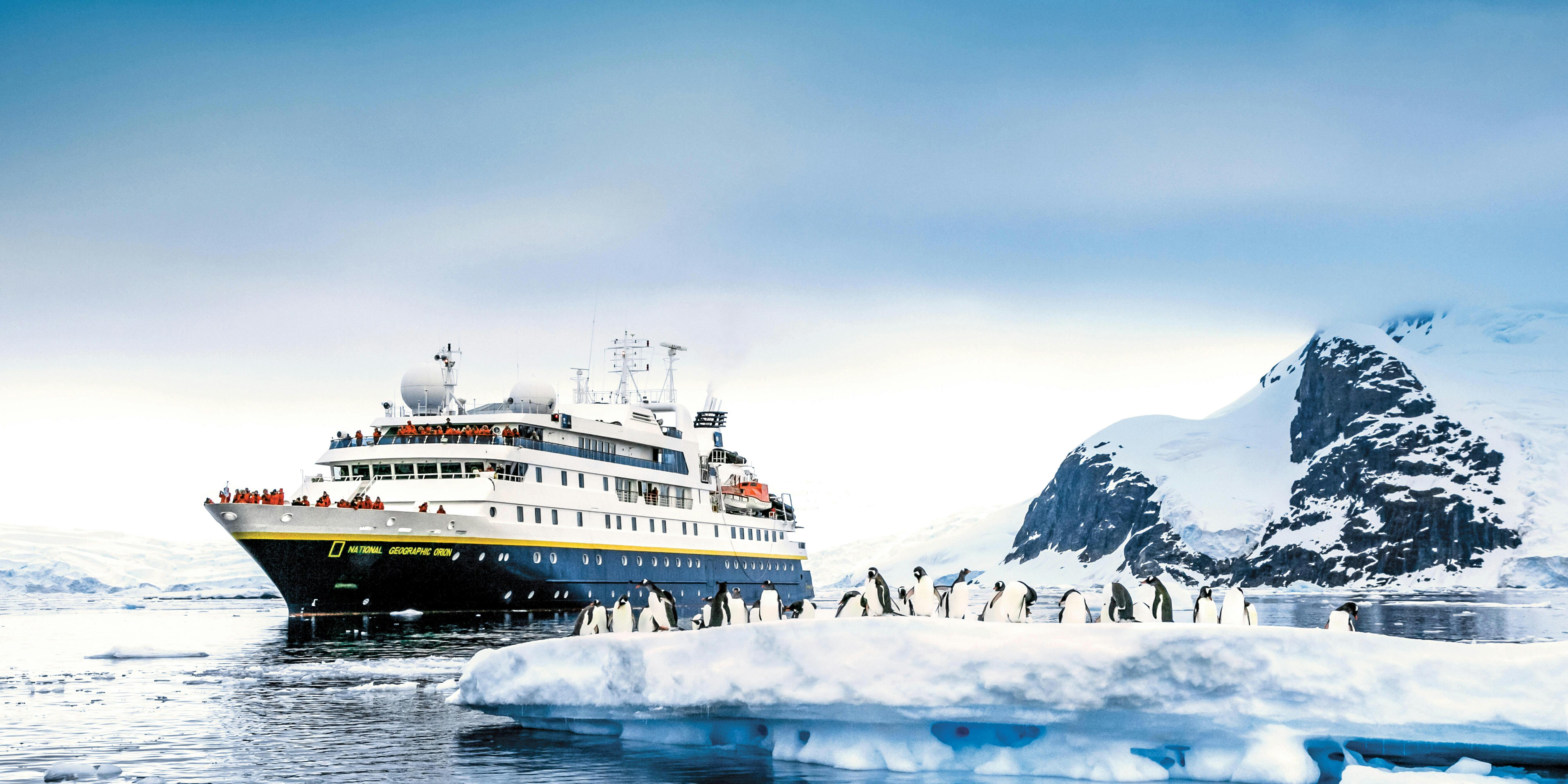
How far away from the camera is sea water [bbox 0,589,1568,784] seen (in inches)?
581

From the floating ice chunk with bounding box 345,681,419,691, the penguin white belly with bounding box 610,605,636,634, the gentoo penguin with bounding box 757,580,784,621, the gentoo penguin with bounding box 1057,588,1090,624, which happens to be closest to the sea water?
the floating ice chunk with bounding box 345,681,419,691

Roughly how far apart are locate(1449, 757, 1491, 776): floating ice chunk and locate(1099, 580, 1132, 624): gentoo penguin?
5607 mm

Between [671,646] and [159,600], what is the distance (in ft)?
287

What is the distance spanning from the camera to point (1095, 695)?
13.4 m

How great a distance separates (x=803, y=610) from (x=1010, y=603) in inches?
144

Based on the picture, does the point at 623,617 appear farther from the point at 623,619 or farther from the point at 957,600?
the point at 957,600

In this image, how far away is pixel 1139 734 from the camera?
13.6 metres

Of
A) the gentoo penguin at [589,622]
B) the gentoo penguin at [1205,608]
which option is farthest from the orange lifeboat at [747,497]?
the gentoo penguin at [1205,608]

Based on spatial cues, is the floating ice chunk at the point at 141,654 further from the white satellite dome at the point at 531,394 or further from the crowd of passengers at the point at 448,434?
the white satellite dome at the point at 531,394

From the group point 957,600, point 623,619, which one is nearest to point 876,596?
point 957,600

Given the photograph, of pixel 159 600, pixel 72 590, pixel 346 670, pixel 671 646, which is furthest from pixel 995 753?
pixel 72 590

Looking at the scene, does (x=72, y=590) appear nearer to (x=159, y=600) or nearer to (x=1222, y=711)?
(x=159, y=600)

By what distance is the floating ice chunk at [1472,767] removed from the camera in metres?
12.6

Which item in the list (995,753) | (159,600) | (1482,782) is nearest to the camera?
(1482,782)
